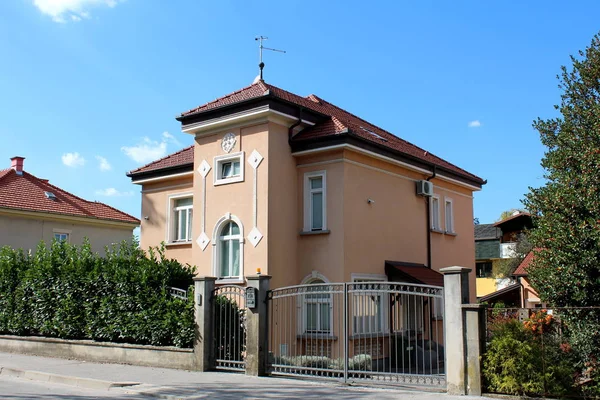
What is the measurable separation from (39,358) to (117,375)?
14.8ft

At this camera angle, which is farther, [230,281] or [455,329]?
[230,281]

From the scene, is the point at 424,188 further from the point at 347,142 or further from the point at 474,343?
the point at 474,343

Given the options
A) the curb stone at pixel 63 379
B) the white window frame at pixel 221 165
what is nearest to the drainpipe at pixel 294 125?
the white window frame at pixel 221 165

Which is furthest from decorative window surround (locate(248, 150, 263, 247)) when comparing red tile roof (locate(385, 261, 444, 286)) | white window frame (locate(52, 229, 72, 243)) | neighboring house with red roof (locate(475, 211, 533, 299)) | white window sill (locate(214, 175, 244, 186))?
neighboring house with red roof (locate(475, 211, 533, 299))

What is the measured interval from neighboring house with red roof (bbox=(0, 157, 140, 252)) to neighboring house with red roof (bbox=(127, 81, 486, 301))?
12.0 m

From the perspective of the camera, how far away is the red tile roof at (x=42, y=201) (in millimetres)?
29094

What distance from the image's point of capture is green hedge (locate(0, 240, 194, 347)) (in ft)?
48.8

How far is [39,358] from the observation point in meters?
16.7

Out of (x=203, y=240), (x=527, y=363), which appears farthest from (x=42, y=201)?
(x=527, y=363)

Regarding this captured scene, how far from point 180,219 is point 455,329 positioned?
12.9 m

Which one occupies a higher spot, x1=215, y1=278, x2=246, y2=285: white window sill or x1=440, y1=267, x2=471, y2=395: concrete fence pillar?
x1=215, y1=278, x2=246, y2=285: white window sill

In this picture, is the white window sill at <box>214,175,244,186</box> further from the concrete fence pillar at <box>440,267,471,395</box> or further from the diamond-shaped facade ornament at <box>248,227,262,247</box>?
the concrete fence pillar at <box>440,267,471,395</box>

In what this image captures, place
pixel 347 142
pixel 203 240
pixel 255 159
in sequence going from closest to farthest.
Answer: pixel 347 142
pixel 255 159
pixel 203 240

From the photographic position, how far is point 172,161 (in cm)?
2227
